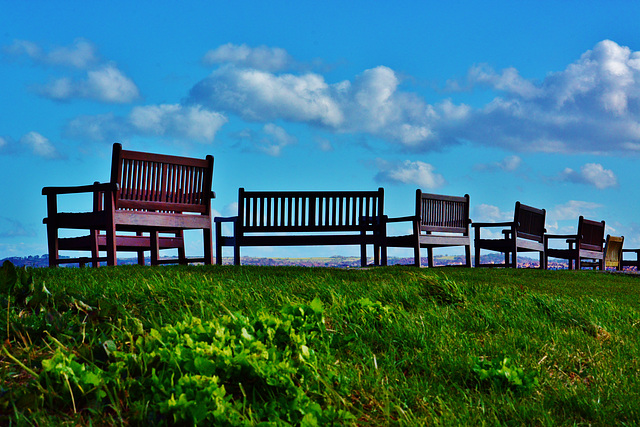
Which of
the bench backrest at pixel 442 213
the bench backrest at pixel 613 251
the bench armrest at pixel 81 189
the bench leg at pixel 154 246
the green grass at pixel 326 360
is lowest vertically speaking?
the bench backrest at pixel 613 251

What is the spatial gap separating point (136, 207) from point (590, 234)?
10.7 metres

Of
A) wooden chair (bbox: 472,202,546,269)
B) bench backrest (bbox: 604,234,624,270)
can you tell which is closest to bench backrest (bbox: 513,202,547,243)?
wooden chair (bbox: 472,202,546,269)

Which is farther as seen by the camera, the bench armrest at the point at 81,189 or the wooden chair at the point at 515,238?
the wooden chair at the point at 515,238

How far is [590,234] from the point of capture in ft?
44.8

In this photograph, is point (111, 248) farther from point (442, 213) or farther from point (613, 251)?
point (613, 251)

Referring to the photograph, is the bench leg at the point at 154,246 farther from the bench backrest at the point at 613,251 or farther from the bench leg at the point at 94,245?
the bench backrest at the point at 613,251

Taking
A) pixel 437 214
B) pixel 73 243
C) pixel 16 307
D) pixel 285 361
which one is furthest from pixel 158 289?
pixel 437 214

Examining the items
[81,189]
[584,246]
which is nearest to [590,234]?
[584,246]

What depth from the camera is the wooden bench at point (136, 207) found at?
7.08 meters

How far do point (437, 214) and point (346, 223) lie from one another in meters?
2.12

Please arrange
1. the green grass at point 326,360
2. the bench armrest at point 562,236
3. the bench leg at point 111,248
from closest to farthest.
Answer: the green grass at point 326,360 < the bench leg at point 111,248 < the bench armrest at point 562,236

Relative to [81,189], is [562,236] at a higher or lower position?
lower

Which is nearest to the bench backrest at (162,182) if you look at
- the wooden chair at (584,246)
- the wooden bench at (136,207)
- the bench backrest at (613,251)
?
the wooden bench at (136,207)

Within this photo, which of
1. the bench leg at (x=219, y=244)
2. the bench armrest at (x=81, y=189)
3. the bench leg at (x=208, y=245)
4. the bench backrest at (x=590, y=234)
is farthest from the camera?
the bench backrest at (x=590, y=234)
